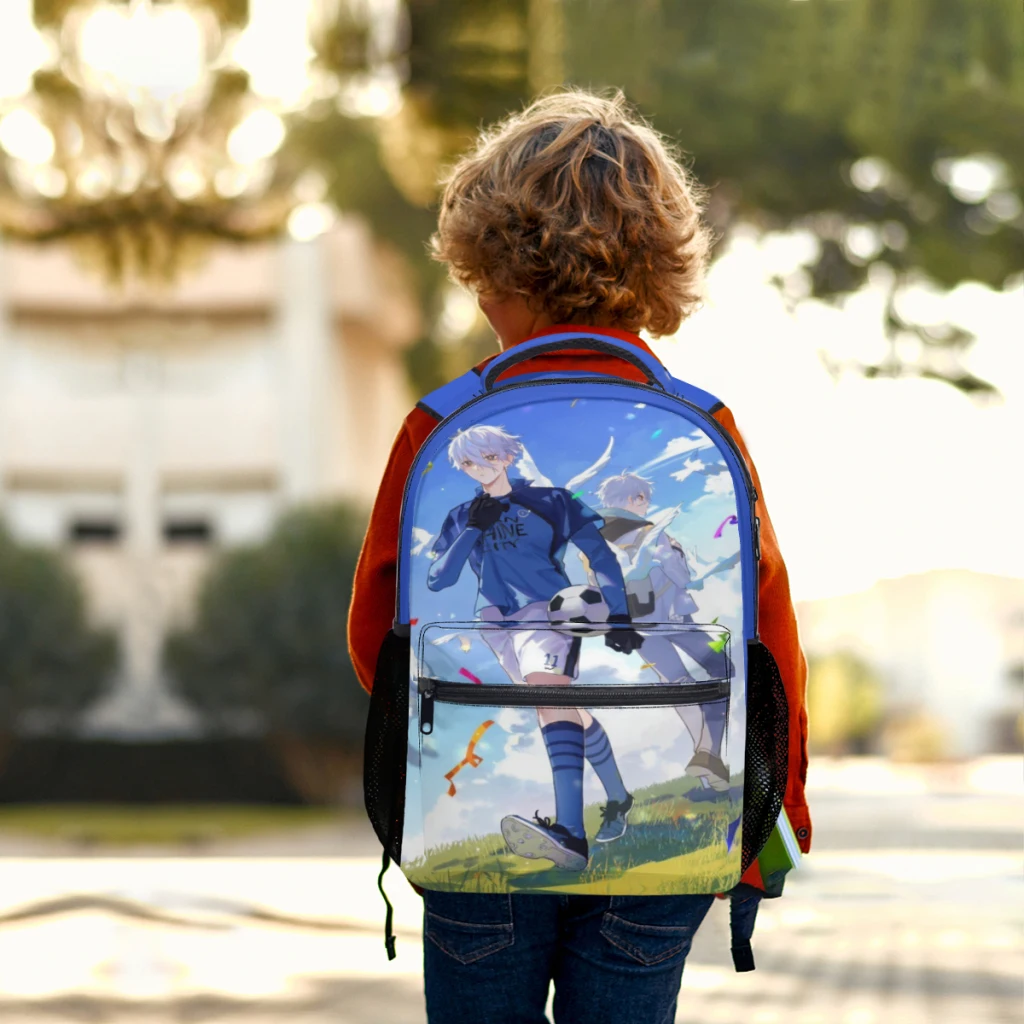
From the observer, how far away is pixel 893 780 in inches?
1323

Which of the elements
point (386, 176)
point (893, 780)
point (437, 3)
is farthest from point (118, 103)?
point (893, 780)

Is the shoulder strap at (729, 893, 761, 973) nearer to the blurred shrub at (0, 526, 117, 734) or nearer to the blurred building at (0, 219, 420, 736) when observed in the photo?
the blurred shrub at (0, 526, 117, 734)

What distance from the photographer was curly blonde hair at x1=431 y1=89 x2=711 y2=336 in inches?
75.4

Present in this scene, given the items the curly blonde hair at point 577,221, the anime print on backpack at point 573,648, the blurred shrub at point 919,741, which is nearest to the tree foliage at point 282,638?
the curly blonde hair at point 577,221

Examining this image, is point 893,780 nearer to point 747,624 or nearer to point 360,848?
point 360,848

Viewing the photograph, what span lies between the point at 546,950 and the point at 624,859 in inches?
7.4

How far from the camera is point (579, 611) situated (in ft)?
5.90

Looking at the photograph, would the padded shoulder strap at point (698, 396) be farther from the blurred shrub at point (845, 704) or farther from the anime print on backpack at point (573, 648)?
the blurred shrub at point (845, 704)

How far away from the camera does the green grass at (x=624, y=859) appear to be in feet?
5.93

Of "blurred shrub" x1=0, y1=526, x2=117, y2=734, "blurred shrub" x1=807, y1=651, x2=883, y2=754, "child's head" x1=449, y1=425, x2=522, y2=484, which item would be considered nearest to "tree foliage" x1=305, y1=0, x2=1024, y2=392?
"child's head" x1=449, y1=425, x2=522, y2=484

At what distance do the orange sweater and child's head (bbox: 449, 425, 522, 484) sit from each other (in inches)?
2.9

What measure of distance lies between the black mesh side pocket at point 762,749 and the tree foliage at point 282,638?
19.2 metres

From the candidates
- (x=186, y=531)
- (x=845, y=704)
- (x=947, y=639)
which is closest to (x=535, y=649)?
(x=186, y=531)

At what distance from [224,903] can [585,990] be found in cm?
659
